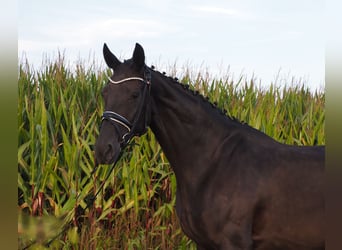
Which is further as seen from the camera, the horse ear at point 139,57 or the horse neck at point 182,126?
the horse neck at point 182,126

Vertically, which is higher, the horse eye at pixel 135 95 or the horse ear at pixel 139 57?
the horse ear at pixel 139 57

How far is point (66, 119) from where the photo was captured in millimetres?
5184

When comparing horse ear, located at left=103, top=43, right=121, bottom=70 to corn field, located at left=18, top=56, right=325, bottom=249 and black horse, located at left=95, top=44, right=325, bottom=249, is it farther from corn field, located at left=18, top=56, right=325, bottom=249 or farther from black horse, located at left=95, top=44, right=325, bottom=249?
corn field, located at left=18, top=56, right=325, bottom=249

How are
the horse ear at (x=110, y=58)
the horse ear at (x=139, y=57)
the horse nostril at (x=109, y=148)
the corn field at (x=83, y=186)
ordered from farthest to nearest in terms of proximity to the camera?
the corn field at (x=83, y=186) < the horse ear at (x=110, y=58) < the horse ear at (x=139, y=57) < the horse nostril at (x=109, y=148)

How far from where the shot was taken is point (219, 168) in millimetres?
3162

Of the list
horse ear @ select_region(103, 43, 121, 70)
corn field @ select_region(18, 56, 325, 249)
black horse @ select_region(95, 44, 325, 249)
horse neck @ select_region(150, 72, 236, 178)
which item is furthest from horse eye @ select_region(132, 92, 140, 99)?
corn field @ select_region(18, 56, 325, 249)

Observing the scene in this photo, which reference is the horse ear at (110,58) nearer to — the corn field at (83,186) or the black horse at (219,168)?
the black horse at (219,168)

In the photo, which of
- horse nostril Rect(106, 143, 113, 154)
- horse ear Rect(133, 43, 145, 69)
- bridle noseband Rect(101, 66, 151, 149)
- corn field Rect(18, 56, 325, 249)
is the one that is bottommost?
corn field Rect(18, 56, 325, 249)

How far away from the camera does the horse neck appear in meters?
3.18

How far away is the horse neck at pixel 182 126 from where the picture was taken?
125 inches

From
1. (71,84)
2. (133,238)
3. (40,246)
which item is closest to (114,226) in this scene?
(133,238)

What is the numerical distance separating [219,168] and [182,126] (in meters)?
0.39

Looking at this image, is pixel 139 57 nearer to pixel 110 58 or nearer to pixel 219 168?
pixel 110 58

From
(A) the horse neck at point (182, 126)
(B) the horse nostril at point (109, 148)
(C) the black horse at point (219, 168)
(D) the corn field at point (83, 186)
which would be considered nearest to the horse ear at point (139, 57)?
(C) the black horse at point (219, 168)
